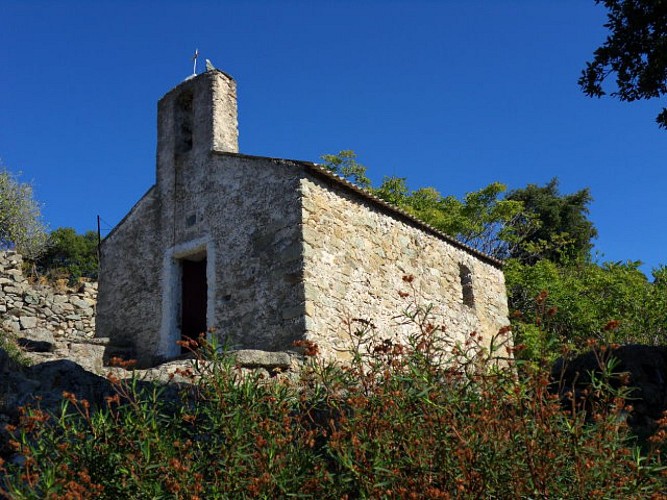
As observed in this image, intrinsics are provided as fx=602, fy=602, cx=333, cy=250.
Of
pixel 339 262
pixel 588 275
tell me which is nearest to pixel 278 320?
pixel 339 262

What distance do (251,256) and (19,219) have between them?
52.2 feet

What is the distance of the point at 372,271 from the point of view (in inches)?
370

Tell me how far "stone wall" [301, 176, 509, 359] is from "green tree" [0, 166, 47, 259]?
16.1 meters

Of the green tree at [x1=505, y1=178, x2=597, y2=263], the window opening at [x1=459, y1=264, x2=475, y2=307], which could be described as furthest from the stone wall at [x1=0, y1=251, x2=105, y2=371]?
the green tree at [x1=505, y1=178, x2=597, y2=263]

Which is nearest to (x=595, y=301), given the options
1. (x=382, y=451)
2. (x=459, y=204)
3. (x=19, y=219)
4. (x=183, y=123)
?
(x=459, y=204)

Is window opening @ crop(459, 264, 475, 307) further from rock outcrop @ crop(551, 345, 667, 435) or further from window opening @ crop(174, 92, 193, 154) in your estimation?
window opening @ crop(174, 92, 193, 154)

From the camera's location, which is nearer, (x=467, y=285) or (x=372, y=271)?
(x=372, y=271)

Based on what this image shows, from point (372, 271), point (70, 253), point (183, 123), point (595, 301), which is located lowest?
point (372, 271)

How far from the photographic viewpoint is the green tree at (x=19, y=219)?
2089cm

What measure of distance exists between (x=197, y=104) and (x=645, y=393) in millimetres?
8415

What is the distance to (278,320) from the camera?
826 cm

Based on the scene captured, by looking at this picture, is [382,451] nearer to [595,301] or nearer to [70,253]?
[595,301]

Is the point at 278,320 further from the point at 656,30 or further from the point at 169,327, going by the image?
the point at 656,30

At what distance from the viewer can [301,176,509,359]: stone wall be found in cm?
830
